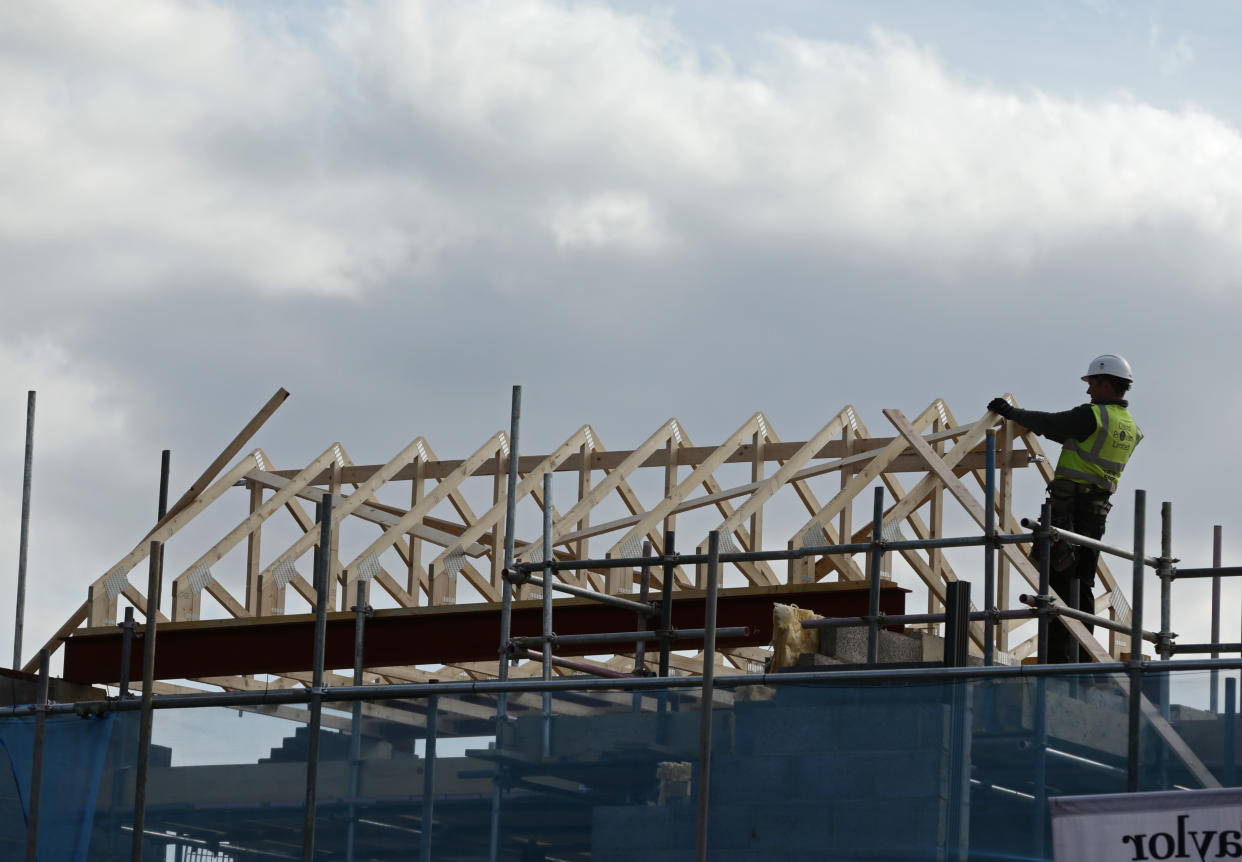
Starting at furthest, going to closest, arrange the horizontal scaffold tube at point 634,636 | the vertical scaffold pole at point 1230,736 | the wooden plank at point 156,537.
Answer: the wooden plank at point 156,537 < the horizontal scaffold tube at point 634,636 < the vertical scaffold pole at point 1230,736

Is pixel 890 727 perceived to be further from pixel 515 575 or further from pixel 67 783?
pixel 67 783

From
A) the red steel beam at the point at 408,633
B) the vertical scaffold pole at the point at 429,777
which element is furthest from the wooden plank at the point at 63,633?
the vertical scaffold pole at the point at 429,777

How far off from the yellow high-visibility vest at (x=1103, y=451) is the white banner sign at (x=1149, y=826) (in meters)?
3.76

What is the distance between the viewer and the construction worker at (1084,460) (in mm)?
13484

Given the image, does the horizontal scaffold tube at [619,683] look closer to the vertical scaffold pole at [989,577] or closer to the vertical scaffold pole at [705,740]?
the vertical scaffold pole at [705,740]

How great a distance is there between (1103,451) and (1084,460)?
0.14m

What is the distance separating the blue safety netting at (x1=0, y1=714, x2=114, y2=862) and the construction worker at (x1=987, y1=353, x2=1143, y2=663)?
236 inches

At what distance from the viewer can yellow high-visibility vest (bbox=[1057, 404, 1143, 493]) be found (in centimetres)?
1365

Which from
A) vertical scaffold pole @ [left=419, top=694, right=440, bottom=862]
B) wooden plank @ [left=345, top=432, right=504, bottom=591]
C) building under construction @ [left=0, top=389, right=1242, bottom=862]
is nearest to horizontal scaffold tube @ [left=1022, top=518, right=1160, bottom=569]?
building under construction @ [left=0, top=389, right=1242, bottom=862]

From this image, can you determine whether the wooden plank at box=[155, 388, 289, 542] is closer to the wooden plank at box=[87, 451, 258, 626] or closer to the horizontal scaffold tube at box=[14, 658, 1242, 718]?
the wooden plank at box=[87, 451, 258, 626]

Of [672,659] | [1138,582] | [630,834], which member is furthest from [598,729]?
[672,659]

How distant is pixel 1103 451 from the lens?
44.9ft

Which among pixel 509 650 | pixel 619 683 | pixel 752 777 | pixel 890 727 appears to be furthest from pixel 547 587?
pixel 890 727

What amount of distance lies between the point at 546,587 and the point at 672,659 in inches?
148
